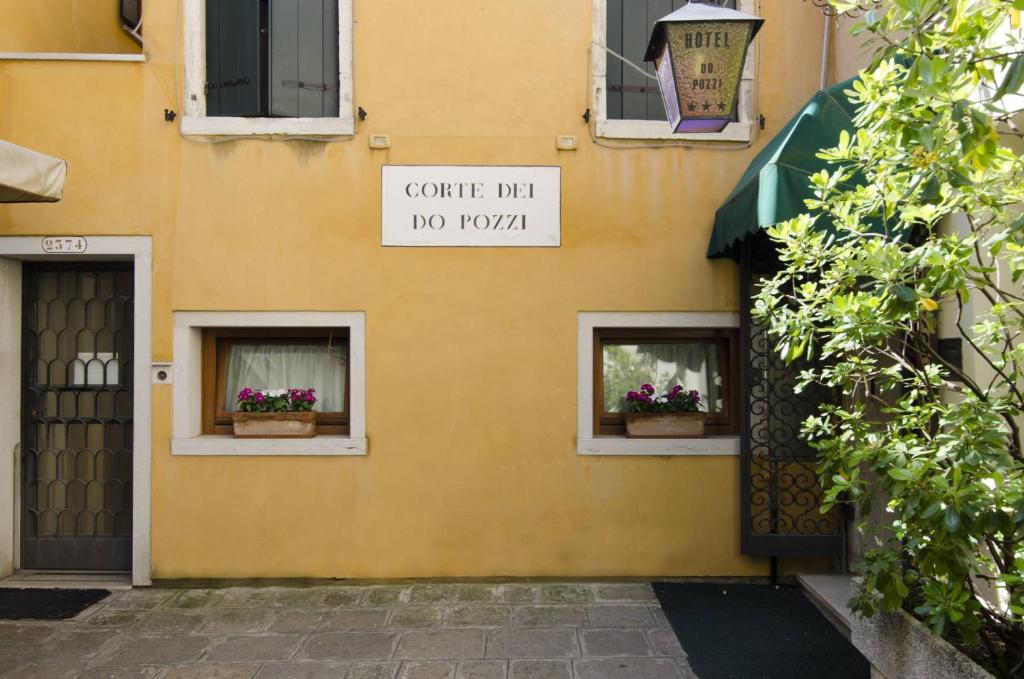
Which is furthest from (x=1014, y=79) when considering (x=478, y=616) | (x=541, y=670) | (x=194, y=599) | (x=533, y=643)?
(x=194, y=599)

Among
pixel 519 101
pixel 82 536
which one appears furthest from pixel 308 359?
pixel 519 101

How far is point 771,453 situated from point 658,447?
81 centimetres

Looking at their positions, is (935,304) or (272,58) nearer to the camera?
(935,304)

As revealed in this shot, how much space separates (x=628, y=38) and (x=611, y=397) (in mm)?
2776

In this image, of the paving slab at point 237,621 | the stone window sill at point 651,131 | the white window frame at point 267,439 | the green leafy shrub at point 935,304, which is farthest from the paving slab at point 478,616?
the stone window sill at point 651,131

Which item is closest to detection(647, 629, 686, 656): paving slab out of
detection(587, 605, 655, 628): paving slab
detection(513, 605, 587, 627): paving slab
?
detection(587, 605, 655, 628): paving slab

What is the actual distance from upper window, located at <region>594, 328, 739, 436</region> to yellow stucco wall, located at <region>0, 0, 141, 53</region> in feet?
16.3

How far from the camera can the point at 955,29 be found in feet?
7.99

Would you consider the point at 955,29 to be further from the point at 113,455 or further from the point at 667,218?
the point at 113,455

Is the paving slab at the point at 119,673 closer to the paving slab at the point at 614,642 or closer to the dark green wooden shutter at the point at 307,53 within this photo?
the paving slab at the point at 614,642

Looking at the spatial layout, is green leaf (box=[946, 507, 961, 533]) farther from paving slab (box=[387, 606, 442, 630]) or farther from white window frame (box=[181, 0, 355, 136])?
white window frame (box=[181, 0, 355, 136])

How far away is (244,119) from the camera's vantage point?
5.51m

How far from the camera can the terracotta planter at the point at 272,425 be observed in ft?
18.2

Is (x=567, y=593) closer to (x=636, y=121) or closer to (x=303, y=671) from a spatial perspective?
(x=303, y=671)
